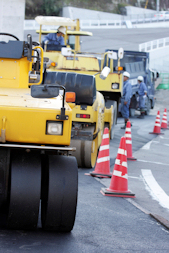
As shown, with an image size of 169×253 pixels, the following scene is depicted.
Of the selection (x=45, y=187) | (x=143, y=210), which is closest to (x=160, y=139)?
(x=143, y=210)

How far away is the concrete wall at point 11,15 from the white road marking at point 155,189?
11.3 meters

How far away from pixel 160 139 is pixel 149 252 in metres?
10.6

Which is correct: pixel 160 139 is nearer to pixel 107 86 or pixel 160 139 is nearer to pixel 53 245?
pixel 107 86

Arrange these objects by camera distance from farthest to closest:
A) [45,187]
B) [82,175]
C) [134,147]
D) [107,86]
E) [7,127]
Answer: [107,86], [134,147], [82,175], [45,187], [7,127]

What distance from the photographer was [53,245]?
4605 millimetres

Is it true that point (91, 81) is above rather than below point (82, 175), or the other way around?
above

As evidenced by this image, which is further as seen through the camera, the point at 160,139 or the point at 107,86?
the point at 160,139

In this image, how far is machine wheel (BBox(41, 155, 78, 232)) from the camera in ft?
15.6

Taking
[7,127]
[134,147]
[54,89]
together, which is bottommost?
[134,147]

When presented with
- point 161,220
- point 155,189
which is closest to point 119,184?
point 155,189

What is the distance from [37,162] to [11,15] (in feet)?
48.9

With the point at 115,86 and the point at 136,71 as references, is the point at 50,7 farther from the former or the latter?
the point at 115,86

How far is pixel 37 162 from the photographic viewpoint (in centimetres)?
483

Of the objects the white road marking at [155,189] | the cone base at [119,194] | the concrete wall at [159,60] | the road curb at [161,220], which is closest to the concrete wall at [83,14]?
the concrete wall at [159,60]
